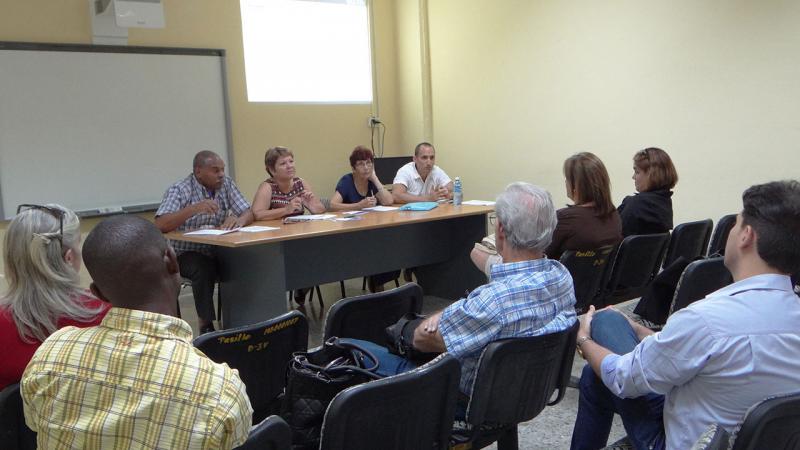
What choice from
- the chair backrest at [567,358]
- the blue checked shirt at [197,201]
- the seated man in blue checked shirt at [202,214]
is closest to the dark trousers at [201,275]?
the seated man in blue checked shirt at [202,214]

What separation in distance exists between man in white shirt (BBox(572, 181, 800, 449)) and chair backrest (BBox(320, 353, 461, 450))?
42 cm

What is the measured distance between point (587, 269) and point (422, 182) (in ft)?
8.50

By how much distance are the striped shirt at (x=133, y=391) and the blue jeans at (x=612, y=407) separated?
3.45 ft

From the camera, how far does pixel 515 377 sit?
1.67 m

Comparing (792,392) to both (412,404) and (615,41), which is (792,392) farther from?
(615,41)

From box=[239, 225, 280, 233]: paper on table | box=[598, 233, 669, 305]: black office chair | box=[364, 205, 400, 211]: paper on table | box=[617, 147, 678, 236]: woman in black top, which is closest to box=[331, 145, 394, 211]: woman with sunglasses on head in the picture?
box=[364, 205, 400, 211]: paper on table

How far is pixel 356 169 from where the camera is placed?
4938 millimetres

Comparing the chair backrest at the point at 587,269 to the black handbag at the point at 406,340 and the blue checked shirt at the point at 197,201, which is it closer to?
the black handbag at the point at 406,340

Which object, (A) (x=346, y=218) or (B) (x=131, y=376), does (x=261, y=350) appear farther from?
(A) (x=346, y=218)

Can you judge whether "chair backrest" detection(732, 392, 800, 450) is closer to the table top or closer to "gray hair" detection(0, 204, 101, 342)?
"gray hair" detection(0, 204, 101, 342)

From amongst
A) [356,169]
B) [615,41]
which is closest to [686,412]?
[356,169]

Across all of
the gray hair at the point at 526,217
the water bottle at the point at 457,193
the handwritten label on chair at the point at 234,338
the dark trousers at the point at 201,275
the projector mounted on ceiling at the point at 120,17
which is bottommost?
the dark trousers at the point at 201,275

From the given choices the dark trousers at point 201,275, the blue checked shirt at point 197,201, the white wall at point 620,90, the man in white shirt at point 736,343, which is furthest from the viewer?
the white wall at point 620,90

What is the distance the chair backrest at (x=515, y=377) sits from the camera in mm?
1607
